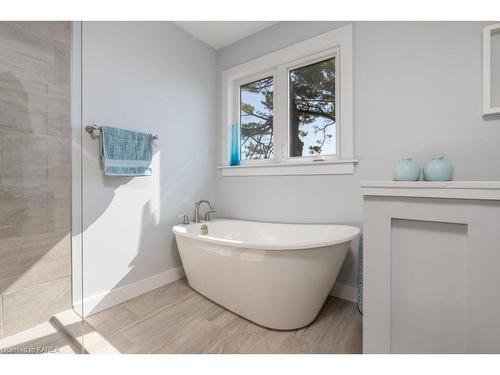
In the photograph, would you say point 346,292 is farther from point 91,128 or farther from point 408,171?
point 91,128

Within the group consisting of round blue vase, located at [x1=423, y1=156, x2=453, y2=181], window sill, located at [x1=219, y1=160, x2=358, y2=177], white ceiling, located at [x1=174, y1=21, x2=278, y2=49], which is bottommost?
round blue vase, located at [x1=423, y1=156, x2=453, y2=181]

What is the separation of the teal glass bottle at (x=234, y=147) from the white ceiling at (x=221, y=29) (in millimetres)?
824

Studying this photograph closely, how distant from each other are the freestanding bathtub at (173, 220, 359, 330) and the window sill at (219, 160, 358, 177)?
44cm

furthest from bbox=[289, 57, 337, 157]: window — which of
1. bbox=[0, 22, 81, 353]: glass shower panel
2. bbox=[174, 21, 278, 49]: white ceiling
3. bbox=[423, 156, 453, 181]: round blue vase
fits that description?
bbox=[0, 22, 81, 353]: glass shower panel

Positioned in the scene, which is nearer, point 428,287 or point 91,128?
point 428,287

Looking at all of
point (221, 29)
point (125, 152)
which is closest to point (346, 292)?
point (125, 152)

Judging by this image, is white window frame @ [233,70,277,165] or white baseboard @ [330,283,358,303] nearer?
white baseboard @ [330,283,358,303]

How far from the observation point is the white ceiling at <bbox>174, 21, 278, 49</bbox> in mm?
1945

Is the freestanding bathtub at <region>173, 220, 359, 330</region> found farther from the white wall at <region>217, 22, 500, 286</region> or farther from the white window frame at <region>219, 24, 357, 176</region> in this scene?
the white window frame at <region>219, 24, 357, 176</region>

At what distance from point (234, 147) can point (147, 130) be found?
814 millimetres

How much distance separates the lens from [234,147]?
2.23 metres

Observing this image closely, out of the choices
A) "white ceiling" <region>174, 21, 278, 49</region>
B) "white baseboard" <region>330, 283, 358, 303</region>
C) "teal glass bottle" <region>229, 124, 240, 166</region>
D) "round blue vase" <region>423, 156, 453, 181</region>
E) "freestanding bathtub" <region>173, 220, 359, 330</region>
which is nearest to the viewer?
"round blue vase" <region>423, 156, 453, 181</region>
